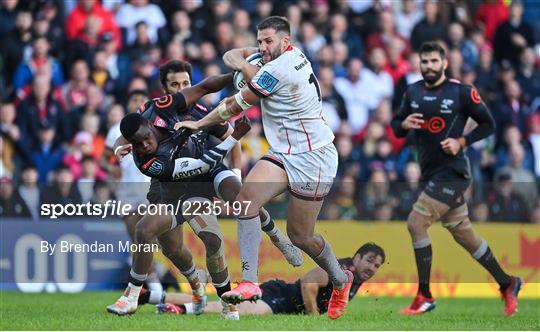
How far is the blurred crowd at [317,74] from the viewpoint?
17797 millimetres

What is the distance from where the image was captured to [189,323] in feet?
38.7

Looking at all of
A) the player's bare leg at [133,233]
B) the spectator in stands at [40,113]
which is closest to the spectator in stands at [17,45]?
the spectator in stands at [40,113]

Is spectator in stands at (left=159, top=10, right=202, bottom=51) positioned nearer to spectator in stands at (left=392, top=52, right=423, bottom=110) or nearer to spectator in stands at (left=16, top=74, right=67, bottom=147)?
spectator in stands at (left=16, top=74, right=67, bottom=147)

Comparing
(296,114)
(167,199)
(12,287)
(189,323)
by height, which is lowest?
(12,287)

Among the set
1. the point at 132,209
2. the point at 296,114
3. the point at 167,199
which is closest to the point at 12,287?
the point at 132,209

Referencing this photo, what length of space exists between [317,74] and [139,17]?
2.97 metres

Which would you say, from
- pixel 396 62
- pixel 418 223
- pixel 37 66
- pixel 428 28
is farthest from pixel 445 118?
pixel 428 28

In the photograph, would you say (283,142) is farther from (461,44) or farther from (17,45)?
(461,44)

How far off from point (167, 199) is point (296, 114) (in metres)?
1.59

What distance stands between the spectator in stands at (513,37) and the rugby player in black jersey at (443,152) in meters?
8.63

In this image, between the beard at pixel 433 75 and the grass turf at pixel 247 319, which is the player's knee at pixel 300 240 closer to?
the grass turf at pixel 247 319

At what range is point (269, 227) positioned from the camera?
41.7ft

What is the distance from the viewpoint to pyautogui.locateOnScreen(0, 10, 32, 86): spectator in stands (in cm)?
1967

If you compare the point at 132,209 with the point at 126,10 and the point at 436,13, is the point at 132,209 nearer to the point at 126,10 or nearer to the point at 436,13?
the point at 126,10
